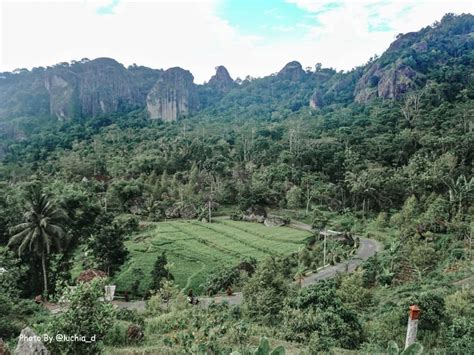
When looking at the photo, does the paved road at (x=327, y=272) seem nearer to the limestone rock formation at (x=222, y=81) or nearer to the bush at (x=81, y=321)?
the bush at (x=81, y=321)

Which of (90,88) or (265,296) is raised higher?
(90,88)

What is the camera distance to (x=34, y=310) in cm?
1566

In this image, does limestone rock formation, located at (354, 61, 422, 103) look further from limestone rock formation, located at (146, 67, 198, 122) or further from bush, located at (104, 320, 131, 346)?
bush, located at (104, 320, 131, 346)

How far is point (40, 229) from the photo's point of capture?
20969mm

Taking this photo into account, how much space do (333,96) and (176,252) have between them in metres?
74.7

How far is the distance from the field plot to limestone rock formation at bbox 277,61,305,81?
290 ft

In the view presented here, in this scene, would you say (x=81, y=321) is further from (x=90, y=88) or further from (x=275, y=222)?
(x=90, y=88)

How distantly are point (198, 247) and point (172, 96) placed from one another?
8134 centimetres

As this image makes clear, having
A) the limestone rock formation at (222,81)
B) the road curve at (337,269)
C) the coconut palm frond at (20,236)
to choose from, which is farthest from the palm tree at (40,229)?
the limestone rock formation at (222,81)

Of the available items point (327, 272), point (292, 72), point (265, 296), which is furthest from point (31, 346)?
point (292, 72)

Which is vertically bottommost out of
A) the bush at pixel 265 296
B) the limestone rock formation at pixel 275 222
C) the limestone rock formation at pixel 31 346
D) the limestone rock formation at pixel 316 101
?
the limestone rock formation at pixel 275 222

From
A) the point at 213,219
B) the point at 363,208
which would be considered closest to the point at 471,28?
the point at 363,208

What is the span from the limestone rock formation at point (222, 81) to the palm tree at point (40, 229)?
111 meters

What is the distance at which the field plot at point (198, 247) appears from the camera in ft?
86.7
